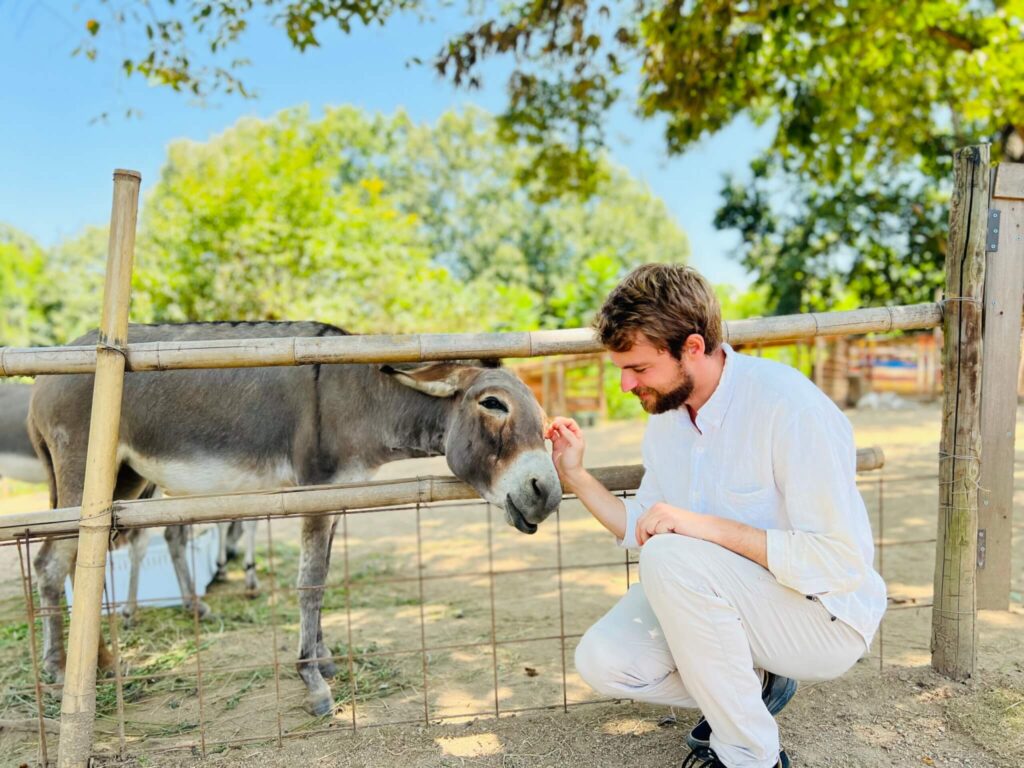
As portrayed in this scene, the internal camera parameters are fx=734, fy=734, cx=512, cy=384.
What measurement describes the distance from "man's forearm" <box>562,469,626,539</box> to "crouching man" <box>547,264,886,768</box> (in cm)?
30

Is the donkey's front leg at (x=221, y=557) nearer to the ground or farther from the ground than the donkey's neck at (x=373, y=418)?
nearer to the ground

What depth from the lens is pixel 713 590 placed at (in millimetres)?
2359

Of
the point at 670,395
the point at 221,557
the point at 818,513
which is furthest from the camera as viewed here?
the point at 221,557

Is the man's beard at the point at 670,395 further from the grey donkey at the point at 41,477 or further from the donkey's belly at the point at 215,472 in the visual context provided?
the grey donkey at the point at 41,477

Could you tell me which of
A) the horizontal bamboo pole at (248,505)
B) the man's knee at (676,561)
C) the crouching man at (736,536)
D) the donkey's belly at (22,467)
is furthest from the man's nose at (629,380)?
the donkey's belly at (22,467)

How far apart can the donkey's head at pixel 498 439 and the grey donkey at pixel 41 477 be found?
2033 millimetres

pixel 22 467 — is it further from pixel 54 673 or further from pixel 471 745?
pixel 471 745

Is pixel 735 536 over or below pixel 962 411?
below

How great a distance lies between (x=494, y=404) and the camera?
3383 mm

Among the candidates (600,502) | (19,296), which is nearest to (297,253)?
(600,502)

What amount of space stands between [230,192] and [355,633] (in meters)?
14.3

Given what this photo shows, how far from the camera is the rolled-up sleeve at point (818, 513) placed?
2270 millimetres

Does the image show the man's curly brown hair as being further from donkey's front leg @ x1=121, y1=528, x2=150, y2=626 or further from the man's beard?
donkey's front leg @ x1=121, y1=528, x2=150, y2=626

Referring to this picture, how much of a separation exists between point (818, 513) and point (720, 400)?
48cm
